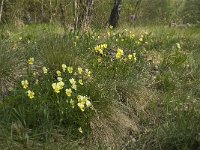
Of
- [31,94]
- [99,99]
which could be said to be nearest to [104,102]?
[99,99]

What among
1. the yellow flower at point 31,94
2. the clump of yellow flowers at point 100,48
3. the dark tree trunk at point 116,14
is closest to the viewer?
the yellow flower at point 31,94

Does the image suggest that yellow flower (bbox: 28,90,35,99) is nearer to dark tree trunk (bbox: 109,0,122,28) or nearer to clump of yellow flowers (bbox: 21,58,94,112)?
clump of yellow flowers (bbox: 21,58,94,112)

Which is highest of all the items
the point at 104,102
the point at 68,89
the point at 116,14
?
the point at 68,89

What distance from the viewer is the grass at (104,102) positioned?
3291 millimetres

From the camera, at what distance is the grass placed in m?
3.29

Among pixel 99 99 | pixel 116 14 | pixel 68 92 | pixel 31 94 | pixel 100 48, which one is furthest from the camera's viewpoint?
pixel 116 14

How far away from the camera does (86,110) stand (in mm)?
3490

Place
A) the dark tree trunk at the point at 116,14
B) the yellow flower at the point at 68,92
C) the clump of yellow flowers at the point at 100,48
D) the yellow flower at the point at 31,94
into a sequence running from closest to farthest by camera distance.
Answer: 1. the yellow flower at the point at 31,94
2. the yellow flower at the point at 68,92
3. the clump of yellow flowers at the point at 100,48
4. the dark tree trunk at the point at 116,14

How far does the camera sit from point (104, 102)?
12.5ft

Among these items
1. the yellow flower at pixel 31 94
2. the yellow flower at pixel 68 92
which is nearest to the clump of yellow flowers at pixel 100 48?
the yellow flower at pixel 68 92

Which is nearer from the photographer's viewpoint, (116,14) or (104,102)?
(104,102)

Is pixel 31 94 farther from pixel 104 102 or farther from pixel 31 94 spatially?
pixel 104 102

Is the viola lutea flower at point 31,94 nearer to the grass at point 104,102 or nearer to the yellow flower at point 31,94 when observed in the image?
the yellow flower at point 31,94

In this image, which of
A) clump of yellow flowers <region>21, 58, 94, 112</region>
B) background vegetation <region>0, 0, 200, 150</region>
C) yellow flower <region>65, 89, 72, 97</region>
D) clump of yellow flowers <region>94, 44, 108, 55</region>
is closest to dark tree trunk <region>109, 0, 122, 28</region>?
background vegetation <region>0, 0, 200, 150</region>
